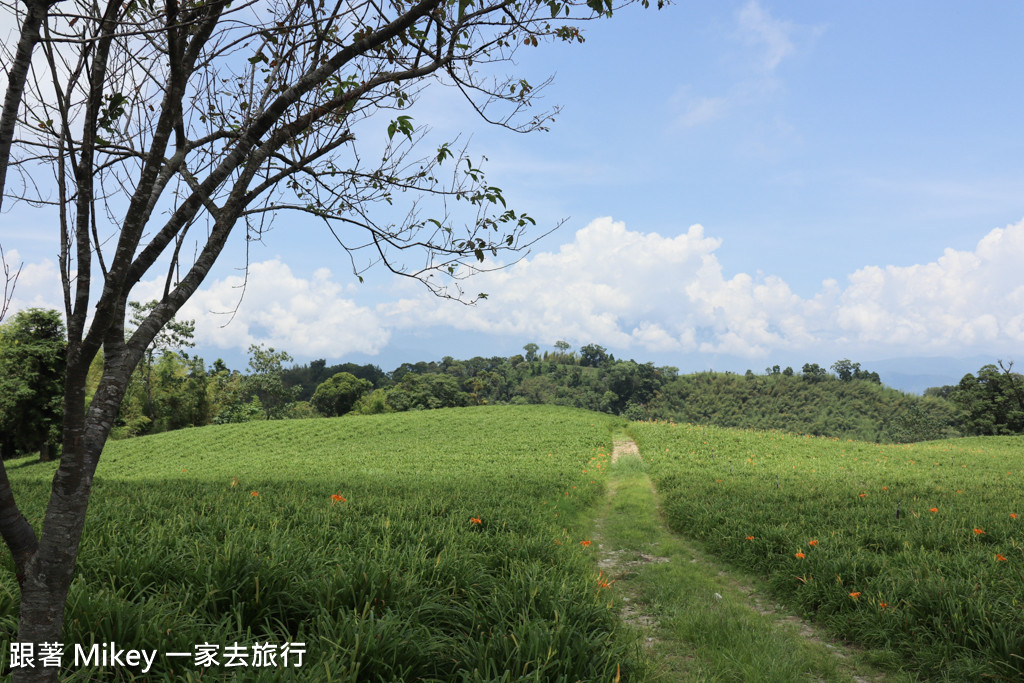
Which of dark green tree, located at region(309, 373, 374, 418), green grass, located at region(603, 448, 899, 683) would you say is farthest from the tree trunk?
dark green tree, located at region(309, 373, 374, 418)

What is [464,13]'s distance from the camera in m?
2.88

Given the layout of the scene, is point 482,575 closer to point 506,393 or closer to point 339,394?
point 339,394

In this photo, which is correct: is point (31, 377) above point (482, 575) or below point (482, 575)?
above

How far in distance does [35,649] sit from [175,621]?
0.96 m

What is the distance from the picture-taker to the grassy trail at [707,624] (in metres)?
4.02

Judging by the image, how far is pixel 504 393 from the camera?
79250 millimetres

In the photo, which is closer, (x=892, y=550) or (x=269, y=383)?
(x=892, y=550)

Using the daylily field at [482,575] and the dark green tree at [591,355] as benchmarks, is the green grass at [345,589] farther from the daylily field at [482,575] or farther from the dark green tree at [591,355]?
the dark green tree at [591,355]

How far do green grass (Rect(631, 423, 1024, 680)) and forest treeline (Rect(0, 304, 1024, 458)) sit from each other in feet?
94.5

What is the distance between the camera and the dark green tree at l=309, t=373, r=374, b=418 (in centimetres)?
5944

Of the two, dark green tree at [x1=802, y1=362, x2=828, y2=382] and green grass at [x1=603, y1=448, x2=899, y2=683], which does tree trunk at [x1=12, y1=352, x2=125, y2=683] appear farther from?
dark green tree at [x1=802, y1=362, x2=828, y2=382]

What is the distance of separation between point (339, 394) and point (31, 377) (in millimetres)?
36121

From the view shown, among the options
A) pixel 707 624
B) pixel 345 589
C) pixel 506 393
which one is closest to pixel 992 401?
pixel 707 624

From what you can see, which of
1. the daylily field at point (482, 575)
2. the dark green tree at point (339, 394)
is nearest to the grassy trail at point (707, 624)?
the daylily field at point (482, 575)
